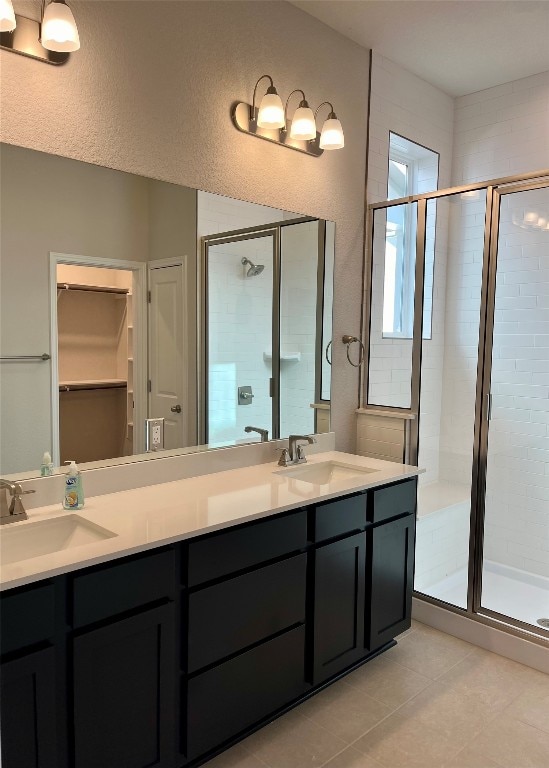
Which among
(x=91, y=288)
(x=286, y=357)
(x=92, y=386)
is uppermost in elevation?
(x=91, y=288)

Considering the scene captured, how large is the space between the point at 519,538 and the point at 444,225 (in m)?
1.78

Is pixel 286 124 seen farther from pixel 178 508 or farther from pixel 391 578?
pixel 391 578

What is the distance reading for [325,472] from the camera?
9.34 feet

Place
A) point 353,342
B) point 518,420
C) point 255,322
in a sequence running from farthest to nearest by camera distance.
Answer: point 353,342 < point 518,420 < point 255,322

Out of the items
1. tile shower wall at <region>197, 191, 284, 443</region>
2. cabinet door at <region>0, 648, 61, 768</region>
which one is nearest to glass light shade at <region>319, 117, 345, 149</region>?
tile shower wall at <region>197, 191, 284, 443</region>

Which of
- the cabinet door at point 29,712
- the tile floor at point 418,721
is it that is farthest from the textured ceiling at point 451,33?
the tile floor at point 418,721

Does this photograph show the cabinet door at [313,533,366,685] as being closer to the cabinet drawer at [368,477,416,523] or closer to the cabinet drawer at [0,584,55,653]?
the cabinet drawer at [368,477,416,523]

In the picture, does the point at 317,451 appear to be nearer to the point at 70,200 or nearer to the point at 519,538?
the point at 519,538

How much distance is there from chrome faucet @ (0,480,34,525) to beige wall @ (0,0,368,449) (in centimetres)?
109

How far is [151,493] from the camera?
218cm

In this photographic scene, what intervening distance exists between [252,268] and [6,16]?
1290 mm

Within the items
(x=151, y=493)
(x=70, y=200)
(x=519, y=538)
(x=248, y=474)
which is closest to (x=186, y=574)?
(x=151, y=493)

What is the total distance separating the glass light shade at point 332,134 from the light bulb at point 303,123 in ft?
0.33

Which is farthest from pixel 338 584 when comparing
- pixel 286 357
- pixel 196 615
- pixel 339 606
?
pixel 286 357
